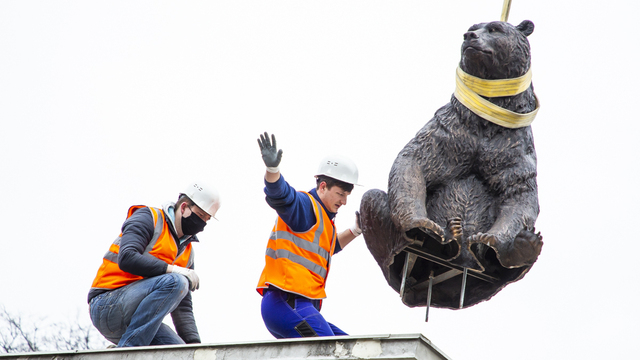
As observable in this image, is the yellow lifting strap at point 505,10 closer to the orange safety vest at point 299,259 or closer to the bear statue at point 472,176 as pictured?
the bear statue at point 472,176

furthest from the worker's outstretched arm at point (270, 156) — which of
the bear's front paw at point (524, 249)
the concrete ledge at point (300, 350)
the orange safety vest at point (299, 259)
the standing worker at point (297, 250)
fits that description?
the bear's front paw at point (524, 249)

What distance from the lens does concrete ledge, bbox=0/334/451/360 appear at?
539cm

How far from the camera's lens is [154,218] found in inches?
279

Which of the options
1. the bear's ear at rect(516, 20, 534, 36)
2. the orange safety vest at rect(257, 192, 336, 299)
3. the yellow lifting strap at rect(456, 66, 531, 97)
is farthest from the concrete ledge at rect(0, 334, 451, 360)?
the bear's ear at rect(516, 20, 534, 36)

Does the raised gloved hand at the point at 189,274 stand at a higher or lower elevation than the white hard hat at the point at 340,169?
lower

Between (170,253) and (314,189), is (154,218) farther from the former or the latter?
(314,189)

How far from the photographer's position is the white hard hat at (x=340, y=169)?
7.23 metres

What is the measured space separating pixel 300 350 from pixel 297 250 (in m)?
1.29

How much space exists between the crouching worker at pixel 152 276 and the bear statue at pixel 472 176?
1575 millimetres

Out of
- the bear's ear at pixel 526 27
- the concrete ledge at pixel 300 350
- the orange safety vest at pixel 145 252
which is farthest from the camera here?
the orange safety vest at pixel 145 252

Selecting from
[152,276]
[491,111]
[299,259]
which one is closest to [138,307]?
[152,276]

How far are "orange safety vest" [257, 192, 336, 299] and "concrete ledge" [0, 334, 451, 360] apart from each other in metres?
0.93

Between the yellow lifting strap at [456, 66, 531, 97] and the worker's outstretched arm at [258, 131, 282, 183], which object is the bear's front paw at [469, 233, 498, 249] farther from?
the worker's outstretched arm at [258, 131, 282, 183]

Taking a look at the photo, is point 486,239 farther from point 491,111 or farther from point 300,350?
point 300,350
